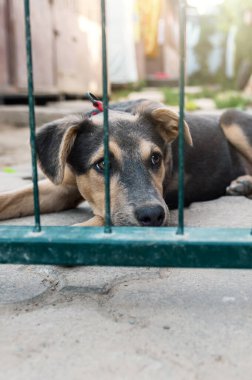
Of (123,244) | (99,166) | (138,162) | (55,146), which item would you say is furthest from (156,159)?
(123,244)

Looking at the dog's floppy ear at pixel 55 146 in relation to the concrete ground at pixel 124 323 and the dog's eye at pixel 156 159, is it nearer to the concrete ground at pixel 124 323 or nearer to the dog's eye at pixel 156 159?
the dog's eye at pixel 156 159

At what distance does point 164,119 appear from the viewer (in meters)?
3.72

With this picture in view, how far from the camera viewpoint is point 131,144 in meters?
3.39

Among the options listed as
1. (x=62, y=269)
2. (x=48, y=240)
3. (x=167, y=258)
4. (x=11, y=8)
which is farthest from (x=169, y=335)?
(x=11, y=8)

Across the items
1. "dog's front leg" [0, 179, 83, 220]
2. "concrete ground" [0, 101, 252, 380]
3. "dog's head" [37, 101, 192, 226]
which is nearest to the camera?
"concrete ground" [0, 101, 252, 380]

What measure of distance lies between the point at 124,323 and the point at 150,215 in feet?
2.75

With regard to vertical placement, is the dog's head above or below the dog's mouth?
above

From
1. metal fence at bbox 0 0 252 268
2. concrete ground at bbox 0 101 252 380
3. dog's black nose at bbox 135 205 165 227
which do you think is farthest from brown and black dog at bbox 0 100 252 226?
metal fence at bbox 0 0 252 268

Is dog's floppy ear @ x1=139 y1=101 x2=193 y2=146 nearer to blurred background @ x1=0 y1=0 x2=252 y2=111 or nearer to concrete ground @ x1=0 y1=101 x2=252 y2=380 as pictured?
blurred background @ x1=0 y1=0 x2=252 y2=111

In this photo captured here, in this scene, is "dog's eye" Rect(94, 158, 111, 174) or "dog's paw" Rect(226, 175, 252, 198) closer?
"dog's eye" Rect(94, 158, 111, 174)

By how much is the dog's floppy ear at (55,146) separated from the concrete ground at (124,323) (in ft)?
2.55

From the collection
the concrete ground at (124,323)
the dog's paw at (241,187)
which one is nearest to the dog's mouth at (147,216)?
the concrete ground at (124,323)

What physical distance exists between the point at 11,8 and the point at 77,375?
819 cm

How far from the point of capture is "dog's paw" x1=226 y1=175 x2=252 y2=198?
173 inches
